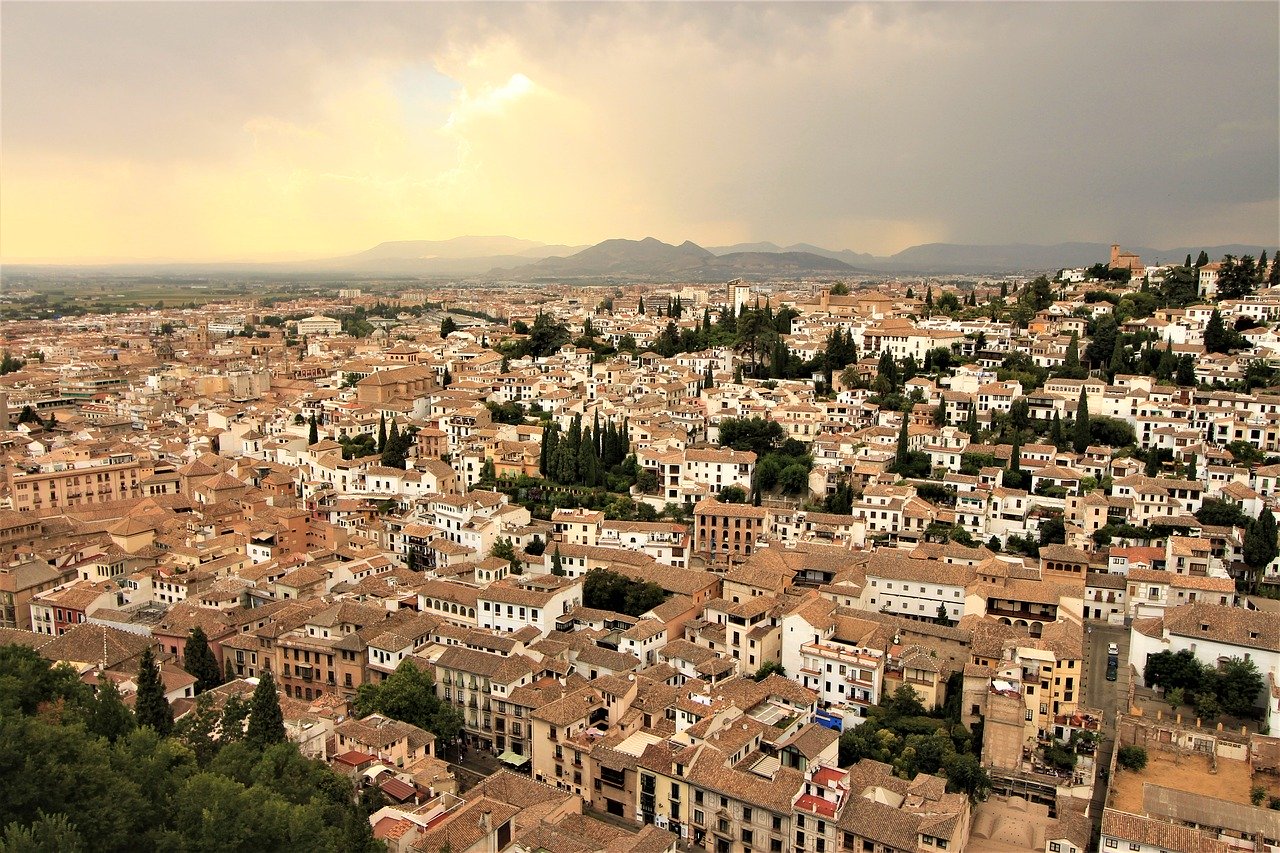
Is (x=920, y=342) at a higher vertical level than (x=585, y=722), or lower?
higher

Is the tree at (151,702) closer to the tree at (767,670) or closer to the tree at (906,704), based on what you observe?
the tree at (767,670)

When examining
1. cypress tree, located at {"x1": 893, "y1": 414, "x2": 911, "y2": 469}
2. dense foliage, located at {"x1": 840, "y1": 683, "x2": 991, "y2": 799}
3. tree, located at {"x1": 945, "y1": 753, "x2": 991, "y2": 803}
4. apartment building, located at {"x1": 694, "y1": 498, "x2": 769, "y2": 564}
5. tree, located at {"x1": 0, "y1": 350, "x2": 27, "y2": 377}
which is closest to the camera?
tree, located at {"x1": 945, "y1": 753, "x2": 991, "y2": 803}

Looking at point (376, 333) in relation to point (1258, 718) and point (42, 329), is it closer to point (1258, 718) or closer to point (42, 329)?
point (42, 329)

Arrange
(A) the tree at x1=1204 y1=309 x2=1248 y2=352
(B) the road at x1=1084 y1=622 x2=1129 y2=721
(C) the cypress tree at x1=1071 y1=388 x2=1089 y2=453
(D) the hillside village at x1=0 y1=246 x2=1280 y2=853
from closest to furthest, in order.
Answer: (D) the hillside village at x1=0 y1=246 x2=1280 y2=853
(B) the road at x1=1084 y1=622 x2=1129 y2=721
(C) the cypress tree at x1=1071 y1=388 x2=1089 y2=453
(A) the tree at x1=1204 y1=309 x2=1248 y2=352

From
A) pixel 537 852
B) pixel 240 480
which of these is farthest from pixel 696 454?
pixel 537 852

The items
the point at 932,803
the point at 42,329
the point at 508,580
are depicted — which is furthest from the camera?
the point at 42,329

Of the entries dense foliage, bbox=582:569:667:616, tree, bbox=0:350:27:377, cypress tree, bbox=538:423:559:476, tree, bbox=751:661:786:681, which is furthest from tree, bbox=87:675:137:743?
tree, bbox=0:350:27:377

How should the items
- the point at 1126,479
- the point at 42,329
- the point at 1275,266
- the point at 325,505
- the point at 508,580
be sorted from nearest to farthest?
the point at 508,580 < the point at 1126,479 < the point at 325,505 < the point at 1275,266 < the point at 42,329

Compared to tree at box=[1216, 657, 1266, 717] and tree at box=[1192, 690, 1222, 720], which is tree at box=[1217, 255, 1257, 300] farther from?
tree at box=[1192, 690, 1222, 720]
